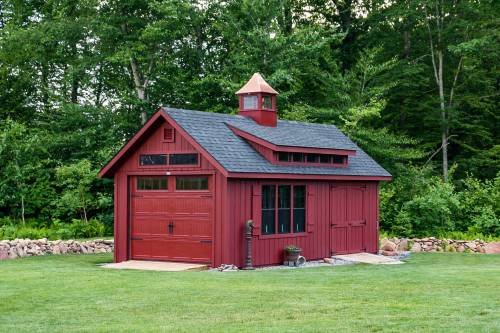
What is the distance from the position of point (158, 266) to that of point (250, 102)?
586 cm

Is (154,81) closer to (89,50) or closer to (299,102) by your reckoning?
(89,50)

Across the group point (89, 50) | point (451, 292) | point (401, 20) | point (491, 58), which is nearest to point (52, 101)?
point (89, 50)

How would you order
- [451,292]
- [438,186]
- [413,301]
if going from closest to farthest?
1. [413,301]
2. [451,292]
3. [438,186]

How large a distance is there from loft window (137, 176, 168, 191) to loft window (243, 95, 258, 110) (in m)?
3.85

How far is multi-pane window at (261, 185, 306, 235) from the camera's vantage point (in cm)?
1959

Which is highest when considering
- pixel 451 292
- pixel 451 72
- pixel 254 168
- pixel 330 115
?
pixel 451 72

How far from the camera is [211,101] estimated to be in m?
34.5

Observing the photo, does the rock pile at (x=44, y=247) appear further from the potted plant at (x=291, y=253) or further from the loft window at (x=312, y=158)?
the loft window at (x=312, y=158)

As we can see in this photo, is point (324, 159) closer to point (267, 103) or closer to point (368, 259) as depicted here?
point (267, 103)

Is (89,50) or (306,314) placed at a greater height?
(89,50)

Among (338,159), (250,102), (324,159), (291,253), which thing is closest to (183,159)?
(291,253)

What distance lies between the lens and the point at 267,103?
22484 millimetres

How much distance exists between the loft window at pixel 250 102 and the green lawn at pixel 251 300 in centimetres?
603

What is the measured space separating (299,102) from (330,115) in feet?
10.2
